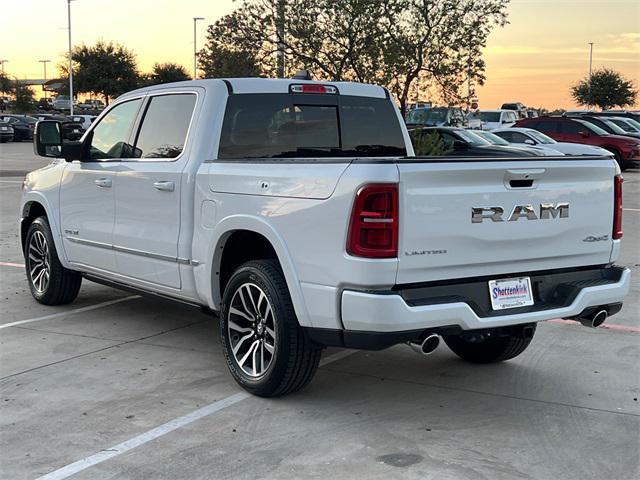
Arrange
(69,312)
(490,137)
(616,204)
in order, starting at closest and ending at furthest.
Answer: (616,204)
(69,312)
(490,137)

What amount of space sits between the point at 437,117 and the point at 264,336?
873 inches

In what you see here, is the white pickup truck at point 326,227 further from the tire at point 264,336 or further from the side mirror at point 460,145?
the side mirror at point 460,145

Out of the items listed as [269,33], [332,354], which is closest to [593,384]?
[332,354]

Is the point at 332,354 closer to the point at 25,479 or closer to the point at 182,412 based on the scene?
the point at 182,412

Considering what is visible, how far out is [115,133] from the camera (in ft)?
21.9

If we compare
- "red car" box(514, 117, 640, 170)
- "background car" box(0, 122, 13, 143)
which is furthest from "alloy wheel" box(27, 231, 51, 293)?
"background car" box(0, 122, 13, 143)

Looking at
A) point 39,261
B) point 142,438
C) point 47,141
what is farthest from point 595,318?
point 39,261

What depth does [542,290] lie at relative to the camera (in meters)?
4.84

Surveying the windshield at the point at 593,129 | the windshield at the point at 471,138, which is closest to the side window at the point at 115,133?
the windshield at the point at 471,138

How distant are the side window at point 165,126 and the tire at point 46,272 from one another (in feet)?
5.43

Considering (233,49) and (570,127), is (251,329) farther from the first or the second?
(570,127)

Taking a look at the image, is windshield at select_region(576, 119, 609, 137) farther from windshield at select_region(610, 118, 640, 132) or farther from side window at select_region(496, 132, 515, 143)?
windshield at select_region(610, 118, 640, 132)

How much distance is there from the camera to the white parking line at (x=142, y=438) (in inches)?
159

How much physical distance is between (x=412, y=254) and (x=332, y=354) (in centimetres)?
203
